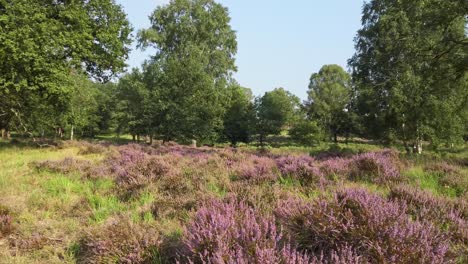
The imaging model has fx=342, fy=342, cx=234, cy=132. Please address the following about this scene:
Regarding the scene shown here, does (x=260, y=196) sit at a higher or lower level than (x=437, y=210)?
lower

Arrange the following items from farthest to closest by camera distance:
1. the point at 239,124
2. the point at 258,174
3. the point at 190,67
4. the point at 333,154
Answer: the point at 239,124 → the point at 190,67 → the point at 333,154 → the point at 258,174

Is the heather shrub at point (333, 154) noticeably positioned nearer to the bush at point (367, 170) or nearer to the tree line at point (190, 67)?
the bush at point (367, 170)

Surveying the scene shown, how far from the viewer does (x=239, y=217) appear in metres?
3.15

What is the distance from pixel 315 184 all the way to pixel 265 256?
3.87 metres

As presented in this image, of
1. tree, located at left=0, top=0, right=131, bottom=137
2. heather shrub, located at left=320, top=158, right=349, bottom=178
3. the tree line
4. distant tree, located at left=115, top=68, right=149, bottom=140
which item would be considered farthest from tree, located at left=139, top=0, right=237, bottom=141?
heather shrub, located at left=320, top=158, right=349, bottom=178

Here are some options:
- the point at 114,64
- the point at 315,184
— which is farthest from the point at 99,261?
the point at 114,64

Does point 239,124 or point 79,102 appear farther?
point 239,124

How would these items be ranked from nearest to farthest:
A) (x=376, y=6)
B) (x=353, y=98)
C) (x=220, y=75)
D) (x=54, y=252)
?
(x=54, y=252)
(x=376, y=6)
(x=353, y=98)
(x=220, y=75)

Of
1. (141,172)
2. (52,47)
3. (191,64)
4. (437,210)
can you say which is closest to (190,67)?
(191,64)

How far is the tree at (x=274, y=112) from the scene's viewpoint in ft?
191

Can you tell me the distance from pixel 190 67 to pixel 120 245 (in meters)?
29.4

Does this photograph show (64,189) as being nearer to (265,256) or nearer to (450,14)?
Result: (265,256)

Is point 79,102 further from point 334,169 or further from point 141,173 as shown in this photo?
point 334,169

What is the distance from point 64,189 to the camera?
713cm
